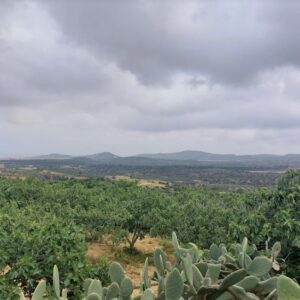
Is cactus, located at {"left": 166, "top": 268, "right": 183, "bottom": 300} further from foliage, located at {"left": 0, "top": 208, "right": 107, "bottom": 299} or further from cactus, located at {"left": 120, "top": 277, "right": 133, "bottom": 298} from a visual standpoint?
foliage, located at {"left": 0, "top": 208, "right": 107, "bottom": 299}

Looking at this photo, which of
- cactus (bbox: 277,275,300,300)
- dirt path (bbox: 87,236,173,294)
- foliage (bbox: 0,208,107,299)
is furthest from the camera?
dirt path (bbox: 87,236,173,294)

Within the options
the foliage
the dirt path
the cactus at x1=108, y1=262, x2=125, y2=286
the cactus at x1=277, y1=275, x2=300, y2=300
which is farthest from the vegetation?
the dirt path

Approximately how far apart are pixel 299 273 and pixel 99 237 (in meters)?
16.9

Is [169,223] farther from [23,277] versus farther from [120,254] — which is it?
[23,277]

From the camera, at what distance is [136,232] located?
72.4 ft

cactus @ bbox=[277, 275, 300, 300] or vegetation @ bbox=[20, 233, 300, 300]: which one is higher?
cactus @ bbox=[277, 275, 300, 300]

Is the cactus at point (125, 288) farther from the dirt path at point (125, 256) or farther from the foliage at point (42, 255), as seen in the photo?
the dirt path at point (125, 256)

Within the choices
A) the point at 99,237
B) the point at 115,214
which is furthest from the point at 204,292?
the point at 99,237

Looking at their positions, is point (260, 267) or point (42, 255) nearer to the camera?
point (260, 267)

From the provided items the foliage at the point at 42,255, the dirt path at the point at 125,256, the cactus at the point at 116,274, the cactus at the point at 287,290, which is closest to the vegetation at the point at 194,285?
the cactus at the point at 116,274

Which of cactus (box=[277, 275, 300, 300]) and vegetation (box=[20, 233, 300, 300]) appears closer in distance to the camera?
cactus (box=[277, 275, 300, 300])

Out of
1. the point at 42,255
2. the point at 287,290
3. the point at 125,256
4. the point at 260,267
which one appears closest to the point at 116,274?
the point at 260,267

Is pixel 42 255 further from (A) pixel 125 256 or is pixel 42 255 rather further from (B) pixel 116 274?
(A) pixel 125 256

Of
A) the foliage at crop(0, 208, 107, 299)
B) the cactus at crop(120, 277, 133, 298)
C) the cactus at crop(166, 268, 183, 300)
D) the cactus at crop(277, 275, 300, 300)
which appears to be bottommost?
the foliage at crop(0, 208, 107, 299)
